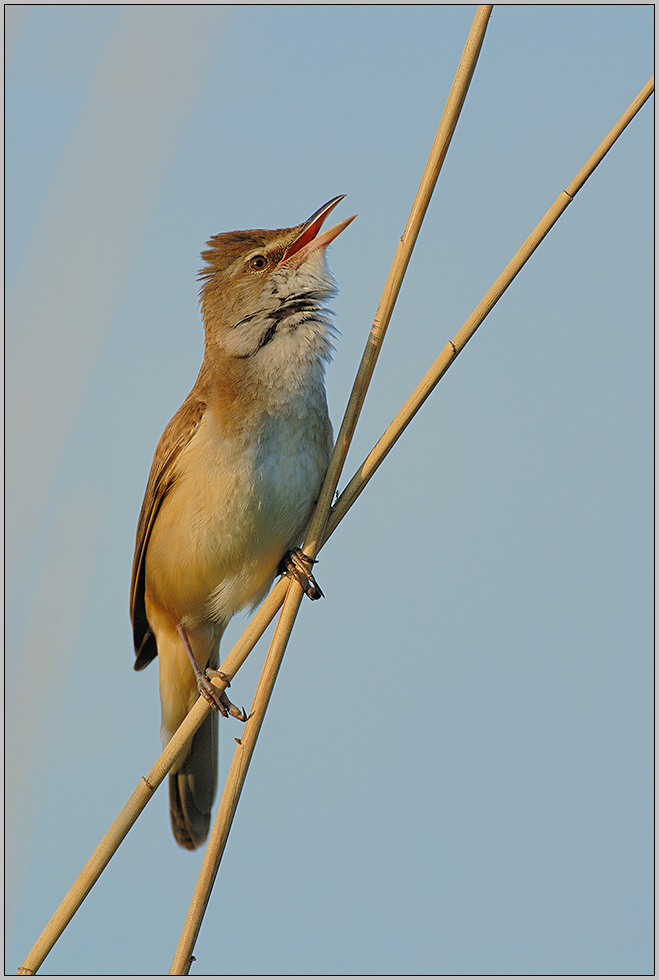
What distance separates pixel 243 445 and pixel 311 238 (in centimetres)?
88

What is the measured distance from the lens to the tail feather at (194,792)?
3930 millimetres

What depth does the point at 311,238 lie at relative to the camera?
341 centimetres

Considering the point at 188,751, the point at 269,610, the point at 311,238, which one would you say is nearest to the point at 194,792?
the point at 188,751

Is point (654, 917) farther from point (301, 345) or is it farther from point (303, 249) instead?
point (303, 249)

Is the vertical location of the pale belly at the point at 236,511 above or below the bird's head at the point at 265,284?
below

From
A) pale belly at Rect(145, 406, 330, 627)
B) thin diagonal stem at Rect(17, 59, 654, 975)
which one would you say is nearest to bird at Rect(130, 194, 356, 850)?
pale belly at Rect(145, 406, 330, 627)

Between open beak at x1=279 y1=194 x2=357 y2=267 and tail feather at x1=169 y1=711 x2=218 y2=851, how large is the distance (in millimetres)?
2061

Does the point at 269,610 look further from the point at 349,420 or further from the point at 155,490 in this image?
the point at 155,490

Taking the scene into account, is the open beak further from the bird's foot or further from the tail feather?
the tail feather

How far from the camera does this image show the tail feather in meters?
3.93

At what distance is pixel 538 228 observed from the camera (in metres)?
2.23

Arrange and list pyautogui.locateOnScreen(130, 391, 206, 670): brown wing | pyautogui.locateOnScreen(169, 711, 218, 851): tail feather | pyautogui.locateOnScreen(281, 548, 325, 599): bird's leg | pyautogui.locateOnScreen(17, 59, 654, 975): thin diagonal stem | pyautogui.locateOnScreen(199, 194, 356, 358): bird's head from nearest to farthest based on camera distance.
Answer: pyautogui.locateOnScreen(17, 59, 654, 975): thin diagonal stem
pyautogui.locateOnScreen(281, 548, 325, 599): bird's leg
pyautogui.locateOnScreen(199, 194, 356, 358): bird's head
pyautogui.locateOnScreen(130, 391, 206, 670): brown wing
pyautogui.locateOnScreen(169, 711, 218, 851): tail feather

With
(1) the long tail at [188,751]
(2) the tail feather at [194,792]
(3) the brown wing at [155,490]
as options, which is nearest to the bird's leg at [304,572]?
(3) the brown wing at [155,490]

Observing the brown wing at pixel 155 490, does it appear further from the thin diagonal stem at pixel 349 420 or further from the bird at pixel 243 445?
the thin diagonal stem at pixel 349 420
